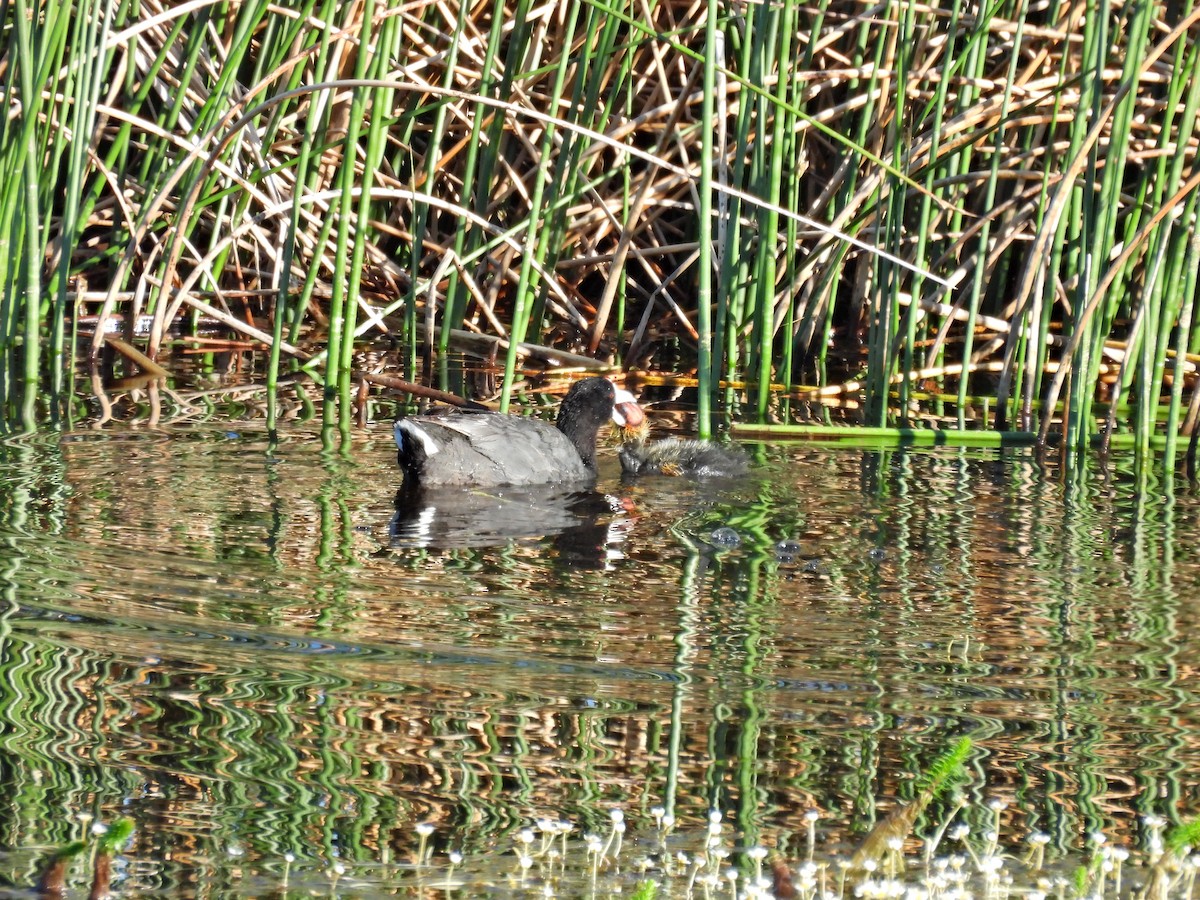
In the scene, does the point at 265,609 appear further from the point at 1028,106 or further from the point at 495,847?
the point at 1028,106

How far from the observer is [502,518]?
15.6ft

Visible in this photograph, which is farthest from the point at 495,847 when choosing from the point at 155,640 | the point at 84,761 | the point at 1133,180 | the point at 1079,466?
the point at 1133,180

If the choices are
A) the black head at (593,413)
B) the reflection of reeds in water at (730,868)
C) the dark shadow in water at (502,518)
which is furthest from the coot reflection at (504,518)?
the reflection of reeds in water at (730,868)

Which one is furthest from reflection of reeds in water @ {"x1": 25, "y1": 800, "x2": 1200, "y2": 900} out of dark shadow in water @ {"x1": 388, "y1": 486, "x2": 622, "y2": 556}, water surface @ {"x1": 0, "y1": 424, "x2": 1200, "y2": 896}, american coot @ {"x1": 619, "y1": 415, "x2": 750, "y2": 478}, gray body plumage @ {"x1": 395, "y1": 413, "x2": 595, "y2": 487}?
american coot @ {"x1": 619, "y1": 415, "x2": 750, "y2": 478}

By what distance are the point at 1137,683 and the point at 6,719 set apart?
2.02m

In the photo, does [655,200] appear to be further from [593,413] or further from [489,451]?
[489,451]

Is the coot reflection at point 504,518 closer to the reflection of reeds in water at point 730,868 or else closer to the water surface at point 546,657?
the water surface at point 546,657

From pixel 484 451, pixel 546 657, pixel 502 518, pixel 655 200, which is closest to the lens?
pixel 546 657

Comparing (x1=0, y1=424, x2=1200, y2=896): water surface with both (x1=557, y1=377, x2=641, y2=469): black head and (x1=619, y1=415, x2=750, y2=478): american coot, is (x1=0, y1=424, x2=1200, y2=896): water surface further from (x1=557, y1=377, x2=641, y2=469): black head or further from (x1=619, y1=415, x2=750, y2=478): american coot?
(x1=557, y1=377, x2=641, y2=469): black head

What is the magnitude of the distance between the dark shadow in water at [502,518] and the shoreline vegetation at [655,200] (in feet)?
1.58

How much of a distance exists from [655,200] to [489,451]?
8.45 feet

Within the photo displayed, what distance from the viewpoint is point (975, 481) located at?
5109 millimetres

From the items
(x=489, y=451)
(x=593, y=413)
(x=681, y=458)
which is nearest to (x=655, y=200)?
(x=593, y=413)

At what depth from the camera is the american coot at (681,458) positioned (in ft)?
17.0
